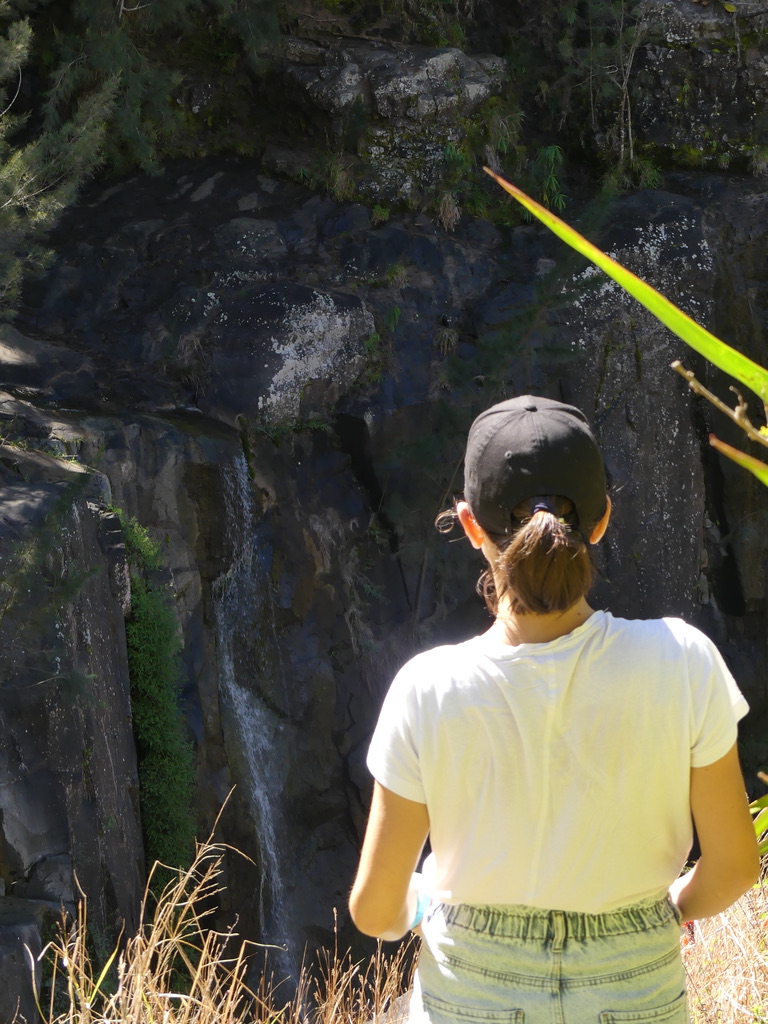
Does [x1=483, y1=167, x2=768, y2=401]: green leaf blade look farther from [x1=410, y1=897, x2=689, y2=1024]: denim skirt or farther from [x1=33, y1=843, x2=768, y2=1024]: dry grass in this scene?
[x1=33, y1=843, x2=768, y2=1024]: dry grass

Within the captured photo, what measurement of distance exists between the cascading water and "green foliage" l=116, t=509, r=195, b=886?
0.98m

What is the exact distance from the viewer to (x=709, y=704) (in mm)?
1370

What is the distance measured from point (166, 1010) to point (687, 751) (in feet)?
4.96

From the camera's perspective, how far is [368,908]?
1.46 m

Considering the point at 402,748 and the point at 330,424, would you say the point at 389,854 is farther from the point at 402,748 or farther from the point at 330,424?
the point at 330,424

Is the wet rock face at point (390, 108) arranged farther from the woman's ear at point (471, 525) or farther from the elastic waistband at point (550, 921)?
the elastic waistband at point (550, 921)

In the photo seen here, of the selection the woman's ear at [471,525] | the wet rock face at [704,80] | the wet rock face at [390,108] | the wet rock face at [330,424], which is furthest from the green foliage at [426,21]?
the woman's ear at [471,525]

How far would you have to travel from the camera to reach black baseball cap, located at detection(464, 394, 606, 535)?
4.58ft

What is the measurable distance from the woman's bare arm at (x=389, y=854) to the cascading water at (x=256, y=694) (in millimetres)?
6167

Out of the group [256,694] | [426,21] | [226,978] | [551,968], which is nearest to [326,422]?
[256,694]

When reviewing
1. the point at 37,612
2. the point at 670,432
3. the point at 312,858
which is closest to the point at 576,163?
the point at 670,432

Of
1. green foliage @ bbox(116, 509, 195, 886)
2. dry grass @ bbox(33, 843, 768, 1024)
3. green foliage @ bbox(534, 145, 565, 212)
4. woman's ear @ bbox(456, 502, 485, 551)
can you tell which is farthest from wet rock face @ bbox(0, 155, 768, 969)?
woman's ear @ bbox(456, 502, 485, 551)

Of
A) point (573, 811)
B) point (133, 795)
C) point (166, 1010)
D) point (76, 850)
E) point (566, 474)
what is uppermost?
point (566, 474)

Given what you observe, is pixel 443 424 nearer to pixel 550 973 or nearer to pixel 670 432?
pixel 670 432
